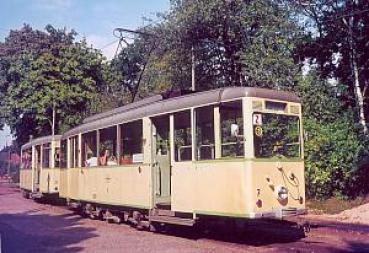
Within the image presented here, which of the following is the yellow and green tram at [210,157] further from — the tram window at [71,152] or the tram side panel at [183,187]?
the tram window at [71,152]

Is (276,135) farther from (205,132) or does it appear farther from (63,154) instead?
(63,154)

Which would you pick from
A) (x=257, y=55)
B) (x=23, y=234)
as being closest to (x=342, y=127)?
(x=257, y=55)

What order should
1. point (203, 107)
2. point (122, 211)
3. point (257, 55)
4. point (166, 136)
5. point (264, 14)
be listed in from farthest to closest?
1. point (264, 14)
2. point (257, 55)
3. point (122, 211)
4. point (166, 136)
5. point (203, 107)

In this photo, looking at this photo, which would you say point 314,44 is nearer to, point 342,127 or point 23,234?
point 342,127

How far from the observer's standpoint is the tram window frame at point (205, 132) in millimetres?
11422

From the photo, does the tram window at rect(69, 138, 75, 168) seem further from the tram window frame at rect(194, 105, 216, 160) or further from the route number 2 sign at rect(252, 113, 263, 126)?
the route number 2 sign at rect(252, 113, 263, 126)

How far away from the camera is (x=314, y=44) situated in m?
27.0

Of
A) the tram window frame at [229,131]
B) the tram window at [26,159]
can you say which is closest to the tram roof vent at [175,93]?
the tram window frame at [229,131]

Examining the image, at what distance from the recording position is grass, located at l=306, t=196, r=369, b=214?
60.3 feet

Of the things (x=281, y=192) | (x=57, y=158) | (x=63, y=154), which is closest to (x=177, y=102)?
(x=281, y=192)

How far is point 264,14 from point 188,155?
43.3 ft

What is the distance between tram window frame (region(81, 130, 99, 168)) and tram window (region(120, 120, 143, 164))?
89.3 inches

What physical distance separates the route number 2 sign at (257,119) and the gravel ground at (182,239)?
2479 millimetres

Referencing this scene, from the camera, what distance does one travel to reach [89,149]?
17.8 metres
